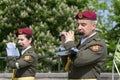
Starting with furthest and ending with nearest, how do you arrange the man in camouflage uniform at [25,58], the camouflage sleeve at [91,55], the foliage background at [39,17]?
the foliage background at [39,17] < the man in camouflage uniform at [25,58] < the camouflage sleeve at [91,55]

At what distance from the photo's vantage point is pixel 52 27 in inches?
742

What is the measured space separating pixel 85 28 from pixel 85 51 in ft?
0.79

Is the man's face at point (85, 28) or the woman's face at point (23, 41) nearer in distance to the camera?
the man's face at point (85, 28)

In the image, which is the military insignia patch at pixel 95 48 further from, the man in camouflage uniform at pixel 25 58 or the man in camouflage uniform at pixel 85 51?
the man in camouflage uniform at pixel 25 58

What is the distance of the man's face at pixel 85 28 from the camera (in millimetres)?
5039

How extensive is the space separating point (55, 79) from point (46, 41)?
6907 millimetres

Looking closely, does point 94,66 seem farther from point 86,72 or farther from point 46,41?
point 46,41

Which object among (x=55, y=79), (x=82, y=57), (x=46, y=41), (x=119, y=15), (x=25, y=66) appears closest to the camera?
(x=82, y=57)

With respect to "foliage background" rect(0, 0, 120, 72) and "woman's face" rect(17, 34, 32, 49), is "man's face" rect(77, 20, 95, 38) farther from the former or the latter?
"foliage background" rect(0, 0, 120, 72)

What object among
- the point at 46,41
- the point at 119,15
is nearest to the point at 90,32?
the point at 46,41

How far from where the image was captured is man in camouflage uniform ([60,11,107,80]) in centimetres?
497

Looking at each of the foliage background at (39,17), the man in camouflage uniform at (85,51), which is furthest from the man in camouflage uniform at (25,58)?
the foliage background at (39,17)

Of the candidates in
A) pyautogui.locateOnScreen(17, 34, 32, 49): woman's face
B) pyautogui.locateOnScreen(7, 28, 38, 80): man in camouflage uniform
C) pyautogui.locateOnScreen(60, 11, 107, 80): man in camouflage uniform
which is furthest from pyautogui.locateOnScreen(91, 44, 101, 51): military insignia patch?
pyautogui.locateOnScreen(17, 34, 32, 49): woman's face

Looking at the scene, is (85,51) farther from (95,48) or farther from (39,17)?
(39,17)
